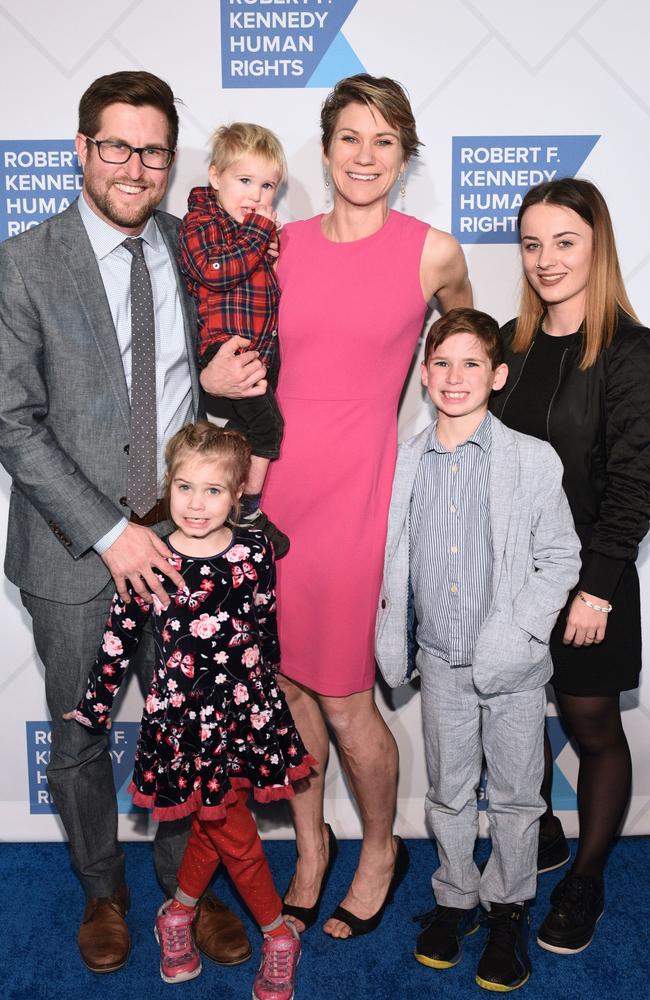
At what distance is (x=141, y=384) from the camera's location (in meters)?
2.34

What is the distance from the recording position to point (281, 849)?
312 cm

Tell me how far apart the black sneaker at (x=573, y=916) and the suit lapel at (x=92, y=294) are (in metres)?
1.89

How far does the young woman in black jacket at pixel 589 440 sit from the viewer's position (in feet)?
7.61

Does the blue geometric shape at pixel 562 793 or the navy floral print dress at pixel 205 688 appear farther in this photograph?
the blue geometric shape at pixel 562 793

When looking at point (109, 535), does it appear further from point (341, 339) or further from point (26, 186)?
point (26, 186)

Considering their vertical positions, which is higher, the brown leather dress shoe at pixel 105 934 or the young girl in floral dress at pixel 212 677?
the young girl in floral dress at pixel 212 677

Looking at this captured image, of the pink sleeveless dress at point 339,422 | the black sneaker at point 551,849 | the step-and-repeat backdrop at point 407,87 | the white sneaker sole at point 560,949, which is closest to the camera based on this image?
the pink sleeveless dress at point 339,422

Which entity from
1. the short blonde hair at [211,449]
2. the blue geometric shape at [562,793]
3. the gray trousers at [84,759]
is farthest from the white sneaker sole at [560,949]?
the short blonde hair at [211,449]

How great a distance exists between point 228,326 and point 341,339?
306 millimetres

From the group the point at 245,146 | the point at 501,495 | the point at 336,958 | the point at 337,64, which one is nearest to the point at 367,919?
the point at 336,958

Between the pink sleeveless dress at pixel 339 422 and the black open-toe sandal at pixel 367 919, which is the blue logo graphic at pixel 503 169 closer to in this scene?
the pink sleeveless dress at pixel 339 422

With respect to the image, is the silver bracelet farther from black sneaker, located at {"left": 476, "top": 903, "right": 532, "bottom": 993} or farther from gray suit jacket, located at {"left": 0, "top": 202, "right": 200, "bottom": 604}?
gray suit jacket, located at {"left": 0, "top": 202, "right": 200, "bottom": 604}

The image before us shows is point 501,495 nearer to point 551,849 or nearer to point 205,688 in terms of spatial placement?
point 205,688

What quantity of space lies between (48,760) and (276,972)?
1.19 metres
